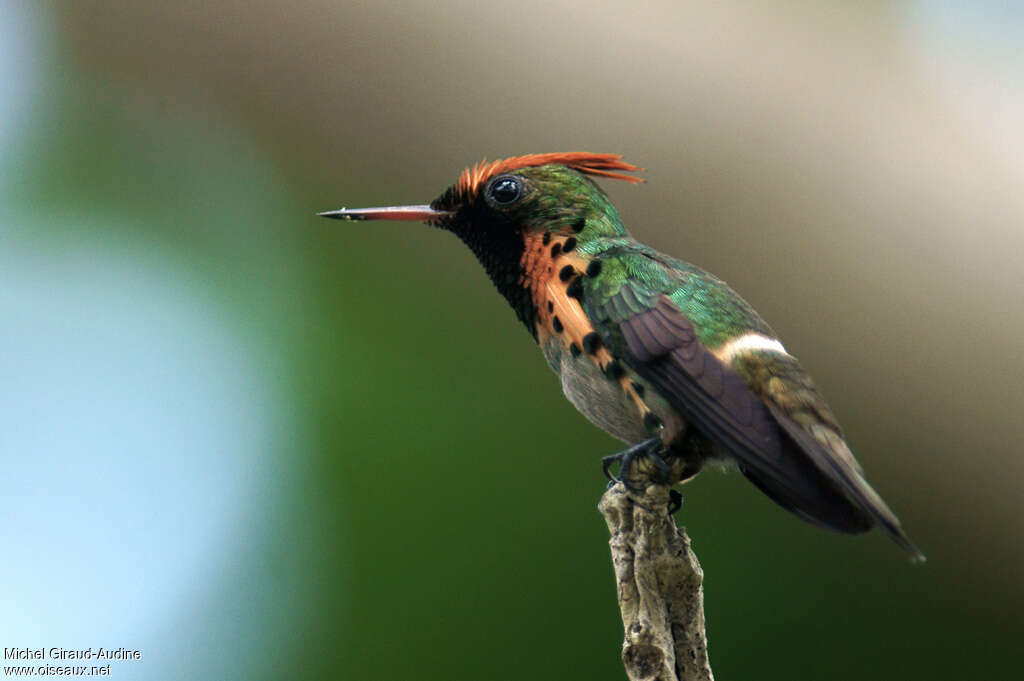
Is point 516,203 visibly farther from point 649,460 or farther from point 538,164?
point 649,460

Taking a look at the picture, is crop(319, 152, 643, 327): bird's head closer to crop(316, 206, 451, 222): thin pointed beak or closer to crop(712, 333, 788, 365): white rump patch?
crop(316, 206, 451, 222): thin pointed beak

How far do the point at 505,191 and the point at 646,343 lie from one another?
594 mm

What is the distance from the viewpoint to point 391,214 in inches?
99.7

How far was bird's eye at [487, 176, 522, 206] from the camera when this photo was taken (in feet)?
8.46

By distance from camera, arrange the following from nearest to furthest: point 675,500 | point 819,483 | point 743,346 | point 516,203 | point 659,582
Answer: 1. point 819,483
2. point 659,582
3. point 743,346
4. point 675,500
5. point 516,203

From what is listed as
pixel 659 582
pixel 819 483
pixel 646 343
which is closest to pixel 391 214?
pixel 646 343

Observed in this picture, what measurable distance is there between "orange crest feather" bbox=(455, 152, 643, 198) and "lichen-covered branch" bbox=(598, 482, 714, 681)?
819 mm

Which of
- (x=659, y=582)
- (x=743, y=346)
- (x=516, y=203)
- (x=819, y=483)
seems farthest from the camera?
(x=516, y=203)

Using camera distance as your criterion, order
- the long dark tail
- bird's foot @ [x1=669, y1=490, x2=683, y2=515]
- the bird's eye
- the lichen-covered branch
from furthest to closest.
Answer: the bird's eye < bird's foot @ [x1=669, y1=490, x2=683, y2=515] < the lichen-covered branch < the long dark tail

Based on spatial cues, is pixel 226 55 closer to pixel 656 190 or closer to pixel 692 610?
pixel 656 190

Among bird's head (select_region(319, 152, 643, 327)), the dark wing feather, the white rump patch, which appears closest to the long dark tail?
the dark wing feather

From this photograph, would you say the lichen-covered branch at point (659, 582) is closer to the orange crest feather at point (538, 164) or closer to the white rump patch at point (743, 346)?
the white rump patch at point (743, 346)

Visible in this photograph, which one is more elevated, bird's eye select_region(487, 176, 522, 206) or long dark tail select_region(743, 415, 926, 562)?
bird's eye select_region(487, 176, 522, 206)

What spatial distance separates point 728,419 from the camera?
212cm
